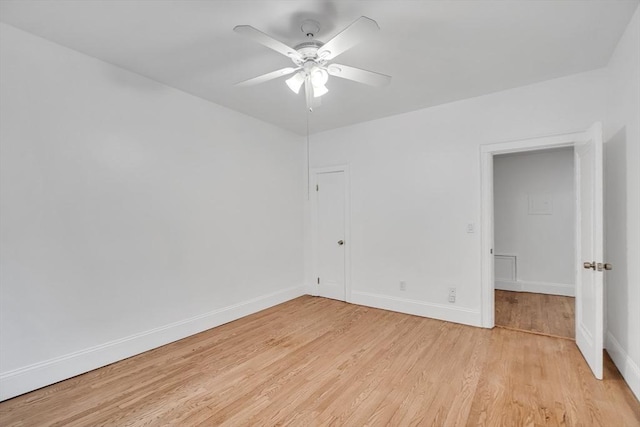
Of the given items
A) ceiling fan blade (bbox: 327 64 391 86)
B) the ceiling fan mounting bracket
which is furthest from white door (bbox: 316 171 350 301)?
the ceiling fan mounting bracket

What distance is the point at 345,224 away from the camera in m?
4.55

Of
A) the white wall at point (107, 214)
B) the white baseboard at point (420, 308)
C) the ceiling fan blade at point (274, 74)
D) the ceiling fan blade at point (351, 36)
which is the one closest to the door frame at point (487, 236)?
the white baseboard at point (420, 308)

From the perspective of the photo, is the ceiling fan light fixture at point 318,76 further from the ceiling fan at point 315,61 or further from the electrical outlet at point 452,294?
the electrical outlet at point 452,294

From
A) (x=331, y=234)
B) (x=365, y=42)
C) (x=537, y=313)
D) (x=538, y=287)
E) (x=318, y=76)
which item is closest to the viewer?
(x=318, y=76)

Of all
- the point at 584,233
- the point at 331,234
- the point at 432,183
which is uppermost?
the point at 432,183

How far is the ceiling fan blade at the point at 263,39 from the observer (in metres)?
1.71

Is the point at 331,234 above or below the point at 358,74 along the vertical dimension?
below

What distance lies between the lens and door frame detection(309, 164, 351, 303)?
4.50 metres

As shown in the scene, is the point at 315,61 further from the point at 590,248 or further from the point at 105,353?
the point at 105,353

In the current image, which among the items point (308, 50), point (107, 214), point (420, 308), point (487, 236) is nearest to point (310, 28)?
point (308, 50)

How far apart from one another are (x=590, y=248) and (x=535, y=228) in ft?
9.22

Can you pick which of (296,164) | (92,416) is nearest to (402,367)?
(92,416)

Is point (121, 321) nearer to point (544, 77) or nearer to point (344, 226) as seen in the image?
point (344, 226)

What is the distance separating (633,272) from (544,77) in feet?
6.42
